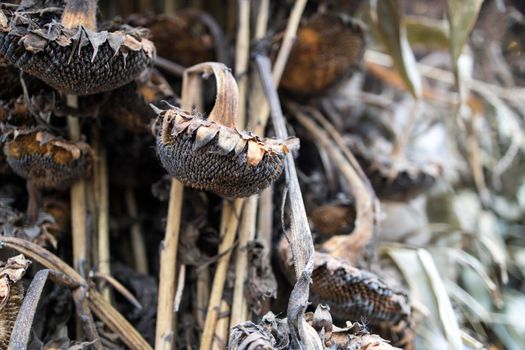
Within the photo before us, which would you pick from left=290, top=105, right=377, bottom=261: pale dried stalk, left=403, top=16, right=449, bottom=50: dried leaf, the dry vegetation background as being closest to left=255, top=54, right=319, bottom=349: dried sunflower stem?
the dry vegetation background

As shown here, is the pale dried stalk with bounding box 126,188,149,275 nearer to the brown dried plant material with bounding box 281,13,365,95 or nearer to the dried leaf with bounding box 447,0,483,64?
the brown dried plant material with bounding box 281,13,365,95

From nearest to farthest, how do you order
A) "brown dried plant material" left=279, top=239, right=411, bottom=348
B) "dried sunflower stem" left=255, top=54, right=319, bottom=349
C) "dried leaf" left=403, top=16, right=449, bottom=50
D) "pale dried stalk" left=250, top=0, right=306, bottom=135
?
"dried sunflower stem" left=255, top=54, right=319, bottom=349 → "brown dried plant material" left=279, top=239, right=411, bottom=348 → "pale dried stalk" left=250, top=0, right=306, bottom=135 → "dried leaf" left=403, top=16, right=449, bottom=50

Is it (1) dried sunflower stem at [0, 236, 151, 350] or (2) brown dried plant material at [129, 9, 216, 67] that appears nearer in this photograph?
(1) dried sunflower stem at [0, 236, 151, 350]

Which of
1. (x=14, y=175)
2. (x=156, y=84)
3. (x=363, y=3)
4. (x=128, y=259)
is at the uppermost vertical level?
(x=363, y=3)

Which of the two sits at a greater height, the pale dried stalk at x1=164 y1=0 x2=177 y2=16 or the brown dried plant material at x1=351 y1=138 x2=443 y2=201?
the pale dried stalk at x1=164 y1=0 x2=177 y2=16

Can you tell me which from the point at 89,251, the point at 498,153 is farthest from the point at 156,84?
the point at 498,153

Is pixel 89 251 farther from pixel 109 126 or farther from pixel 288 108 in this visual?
pixel 288 108

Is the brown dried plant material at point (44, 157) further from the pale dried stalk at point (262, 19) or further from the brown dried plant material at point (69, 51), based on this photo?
the pale dried stalk at point (262, 19)
